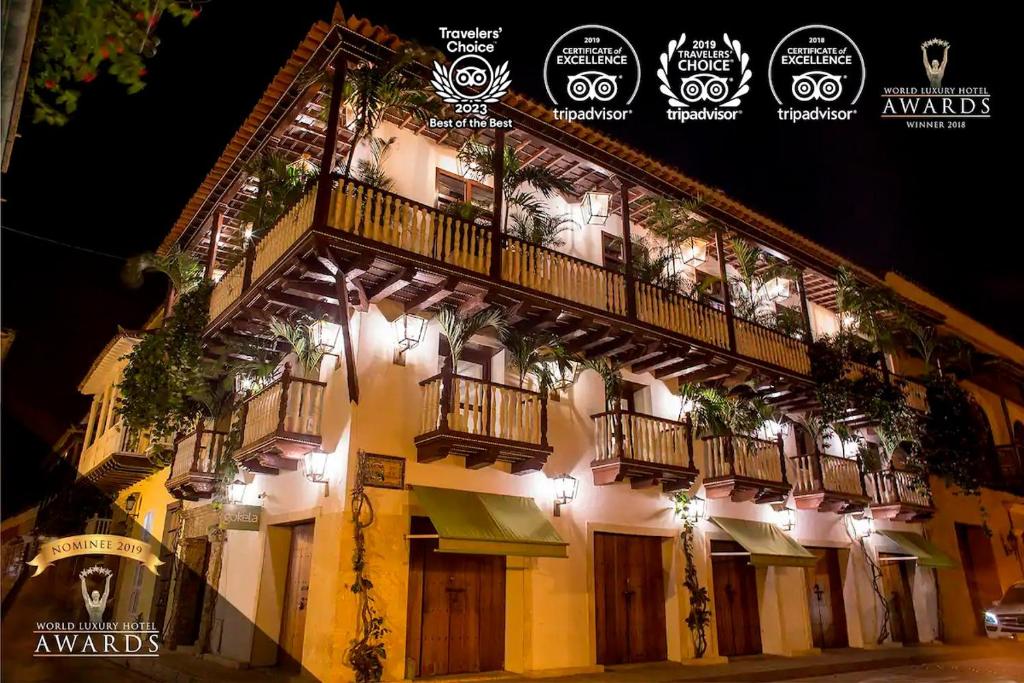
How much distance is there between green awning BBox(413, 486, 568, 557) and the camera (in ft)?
33.2

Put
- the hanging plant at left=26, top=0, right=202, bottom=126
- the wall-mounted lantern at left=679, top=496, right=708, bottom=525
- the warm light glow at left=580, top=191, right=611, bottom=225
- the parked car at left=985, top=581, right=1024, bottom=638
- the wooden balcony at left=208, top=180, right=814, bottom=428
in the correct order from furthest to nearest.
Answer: the parked car at left=985, top=581, right=1024, bottom=638 < the warm light glow at left=580, top=191, right=611, bottom=225 < the wall-mounted lantern at left=679, top=496, right=708, bottom=525 < the wooden balcony at left=208, top=180, right=814, bottom=428 < the hanging plant at left=26, top=0, right=202, bottom=126

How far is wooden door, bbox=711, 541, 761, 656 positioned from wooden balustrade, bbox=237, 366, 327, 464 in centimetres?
865

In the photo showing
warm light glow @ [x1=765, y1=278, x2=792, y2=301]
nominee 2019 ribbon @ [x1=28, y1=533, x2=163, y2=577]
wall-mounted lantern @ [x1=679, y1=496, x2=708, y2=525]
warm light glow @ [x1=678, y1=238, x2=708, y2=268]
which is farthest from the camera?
warm light glow @ [x1=765, y1=278, x2=792, y2=301]

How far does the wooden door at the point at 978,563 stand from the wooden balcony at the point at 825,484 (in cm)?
601

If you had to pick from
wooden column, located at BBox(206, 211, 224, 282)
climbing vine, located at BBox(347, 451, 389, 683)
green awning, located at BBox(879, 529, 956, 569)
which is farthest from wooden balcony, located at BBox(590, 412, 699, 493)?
wooden column, located at BBox(206, 211, 224, 282)

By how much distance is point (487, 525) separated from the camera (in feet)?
34.7

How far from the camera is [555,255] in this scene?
12.4 metres

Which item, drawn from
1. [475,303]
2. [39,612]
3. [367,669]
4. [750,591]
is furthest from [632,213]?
[39,612]

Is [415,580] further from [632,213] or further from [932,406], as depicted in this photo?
[932,406]

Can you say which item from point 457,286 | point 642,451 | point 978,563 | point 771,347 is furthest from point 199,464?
point 978,563

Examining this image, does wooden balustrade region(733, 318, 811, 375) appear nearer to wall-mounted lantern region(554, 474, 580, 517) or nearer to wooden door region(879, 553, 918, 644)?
wall-mounted lantern region(554, 474, 580, 517)

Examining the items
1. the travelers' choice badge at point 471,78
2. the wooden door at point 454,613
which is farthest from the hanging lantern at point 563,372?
the travelers' choice badge at point 471,78

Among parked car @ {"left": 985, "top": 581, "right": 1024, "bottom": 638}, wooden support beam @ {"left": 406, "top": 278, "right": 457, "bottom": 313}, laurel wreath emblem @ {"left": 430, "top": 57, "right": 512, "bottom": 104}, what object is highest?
laurel wreath emblem @ {"left": 430, "top": 57, "right": 512, "bottom": 104}

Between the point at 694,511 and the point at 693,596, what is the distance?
5.53 ft
